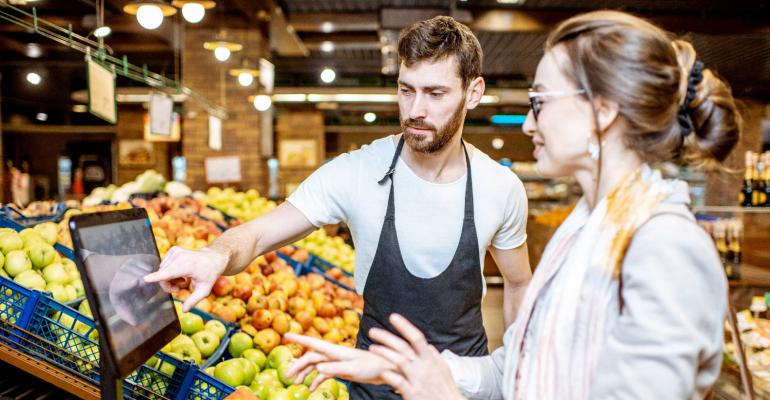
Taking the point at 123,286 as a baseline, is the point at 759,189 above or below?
above

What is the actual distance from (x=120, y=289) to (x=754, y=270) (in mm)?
4189

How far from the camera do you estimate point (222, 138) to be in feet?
28.0

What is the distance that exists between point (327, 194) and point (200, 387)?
71 centimetres

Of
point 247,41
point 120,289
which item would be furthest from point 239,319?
point 247,41

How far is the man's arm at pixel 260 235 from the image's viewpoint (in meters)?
1.74

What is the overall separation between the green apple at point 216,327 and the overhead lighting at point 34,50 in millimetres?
9648

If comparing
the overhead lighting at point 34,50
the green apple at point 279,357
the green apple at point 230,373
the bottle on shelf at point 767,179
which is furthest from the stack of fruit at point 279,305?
the overhead lighting at point 34,50

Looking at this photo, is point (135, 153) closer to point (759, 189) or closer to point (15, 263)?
point (759, 189)

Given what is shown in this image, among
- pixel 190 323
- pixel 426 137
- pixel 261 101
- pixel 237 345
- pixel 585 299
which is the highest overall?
pixel 261 101

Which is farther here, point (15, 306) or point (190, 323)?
point (190, 323)

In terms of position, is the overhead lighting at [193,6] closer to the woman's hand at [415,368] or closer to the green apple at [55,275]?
the green apple at [55,275]

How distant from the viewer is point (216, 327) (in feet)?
8.04

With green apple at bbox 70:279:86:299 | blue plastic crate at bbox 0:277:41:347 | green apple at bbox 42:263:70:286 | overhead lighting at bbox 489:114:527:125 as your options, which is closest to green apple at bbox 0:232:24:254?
green apple at bbox 42:263:70:286

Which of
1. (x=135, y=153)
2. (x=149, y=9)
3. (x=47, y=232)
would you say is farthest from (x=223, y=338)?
(x=135, y=153)
